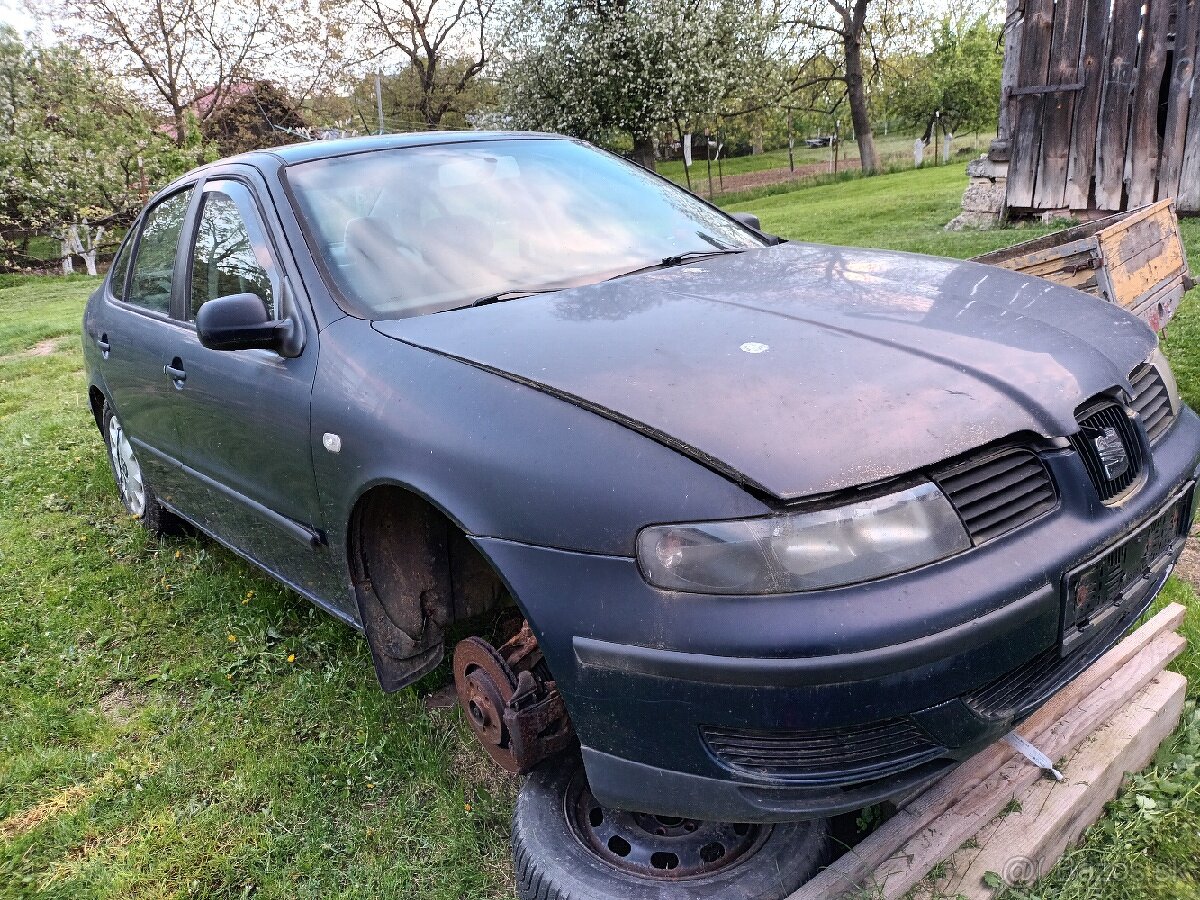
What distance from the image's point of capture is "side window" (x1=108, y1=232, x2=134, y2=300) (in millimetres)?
3845

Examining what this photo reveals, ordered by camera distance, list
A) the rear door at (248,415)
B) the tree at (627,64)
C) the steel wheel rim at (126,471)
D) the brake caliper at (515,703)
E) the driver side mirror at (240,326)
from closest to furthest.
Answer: the brake caliper at (515,703)
the driver side mirror at (240,326)
the rear door at (248,415)
the steel wheel rim at (126,471)
the tree at (627,64)

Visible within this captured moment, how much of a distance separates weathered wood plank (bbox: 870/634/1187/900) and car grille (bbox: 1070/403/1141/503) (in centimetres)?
66

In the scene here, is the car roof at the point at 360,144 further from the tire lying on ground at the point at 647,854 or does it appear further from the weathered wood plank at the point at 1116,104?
the weathered wood plank at the point at 1116,104

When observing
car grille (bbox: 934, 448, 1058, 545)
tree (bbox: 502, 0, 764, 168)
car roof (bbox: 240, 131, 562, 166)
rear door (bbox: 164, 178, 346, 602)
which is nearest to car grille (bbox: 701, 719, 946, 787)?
car grille (bbox: 934, 448, 1058, 545)

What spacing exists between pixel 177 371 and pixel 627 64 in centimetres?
1949

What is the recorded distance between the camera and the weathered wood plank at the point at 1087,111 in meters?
8.52

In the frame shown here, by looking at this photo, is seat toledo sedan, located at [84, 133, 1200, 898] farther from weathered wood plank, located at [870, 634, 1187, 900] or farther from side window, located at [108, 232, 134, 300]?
side window, located at [108, 232, 134, 300]

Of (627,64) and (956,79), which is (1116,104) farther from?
(956,79)

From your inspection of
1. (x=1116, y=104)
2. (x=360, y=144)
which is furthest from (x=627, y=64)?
(x=360, y=144)

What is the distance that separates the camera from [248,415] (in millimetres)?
2600

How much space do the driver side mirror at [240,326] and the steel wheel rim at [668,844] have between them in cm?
146

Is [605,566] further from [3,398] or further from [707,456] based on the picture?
[3,398]

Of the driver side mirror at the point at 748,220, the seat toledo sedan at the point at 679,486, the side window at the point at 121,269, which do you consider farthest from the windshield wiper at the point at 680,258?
the side window at the point at 121,269

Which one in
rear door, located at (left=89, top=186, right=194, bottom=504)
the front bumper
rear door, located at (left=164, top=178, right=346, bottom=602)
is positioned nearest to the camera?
the front bumper
